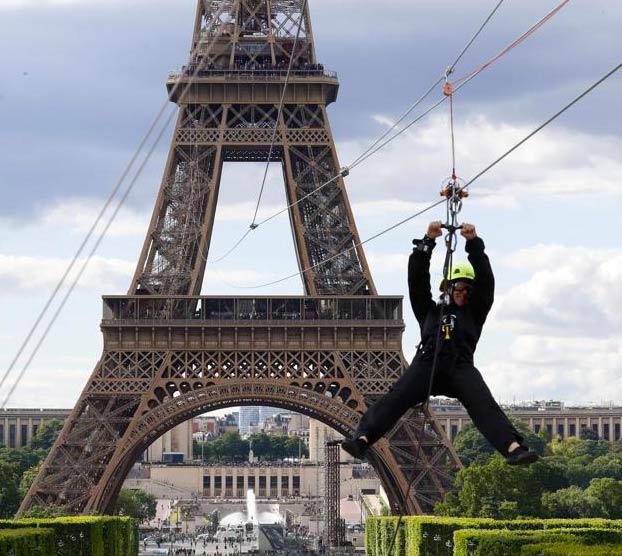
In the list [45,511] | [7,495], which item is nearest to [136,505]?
[7,495]

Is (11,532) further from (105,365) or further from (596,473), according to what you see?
(596,473)

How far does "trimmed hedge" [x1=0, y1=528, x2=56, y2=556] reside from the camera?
163 ft

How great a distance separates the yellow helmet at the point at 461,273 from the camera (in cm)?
2091

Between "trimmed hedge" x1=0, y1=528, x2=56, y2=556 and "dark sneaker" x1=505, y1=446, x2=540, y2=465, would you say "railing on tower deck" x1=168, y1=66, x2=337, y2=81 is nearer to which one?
"trimmed hedge" x1=0, y1=528, x2=56, y2=556

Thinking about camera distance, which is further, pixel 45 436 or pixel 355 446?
pixel 45 436

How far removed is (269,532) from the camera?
122 m

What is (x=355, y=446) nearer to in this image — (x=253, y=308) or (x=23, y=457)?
(x=253, y=308)

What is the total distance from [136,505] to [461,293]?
128 meters

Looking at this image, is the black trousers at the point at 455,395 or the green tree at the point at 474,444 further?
the green tree at the point at 474,444

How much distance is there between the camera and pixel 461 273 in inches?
826

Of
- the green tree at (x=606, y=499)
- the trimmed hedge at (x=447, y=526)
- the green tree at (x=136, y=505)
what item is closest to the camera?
the trimmed hedge at (x=447, y=526)

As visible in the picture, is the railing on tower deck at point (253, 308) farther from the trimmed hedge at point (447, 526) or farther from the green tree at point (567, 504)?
the green tree at point (567, 504)

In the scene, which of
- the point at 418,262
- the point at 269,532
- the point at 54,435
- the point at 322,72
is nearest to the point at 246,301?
the point at 322,72

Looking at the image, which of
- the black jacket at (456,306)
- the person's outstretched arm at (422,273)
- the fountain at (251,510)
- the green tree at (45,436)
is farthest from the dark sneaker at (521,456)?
the green tree at (45,436)
